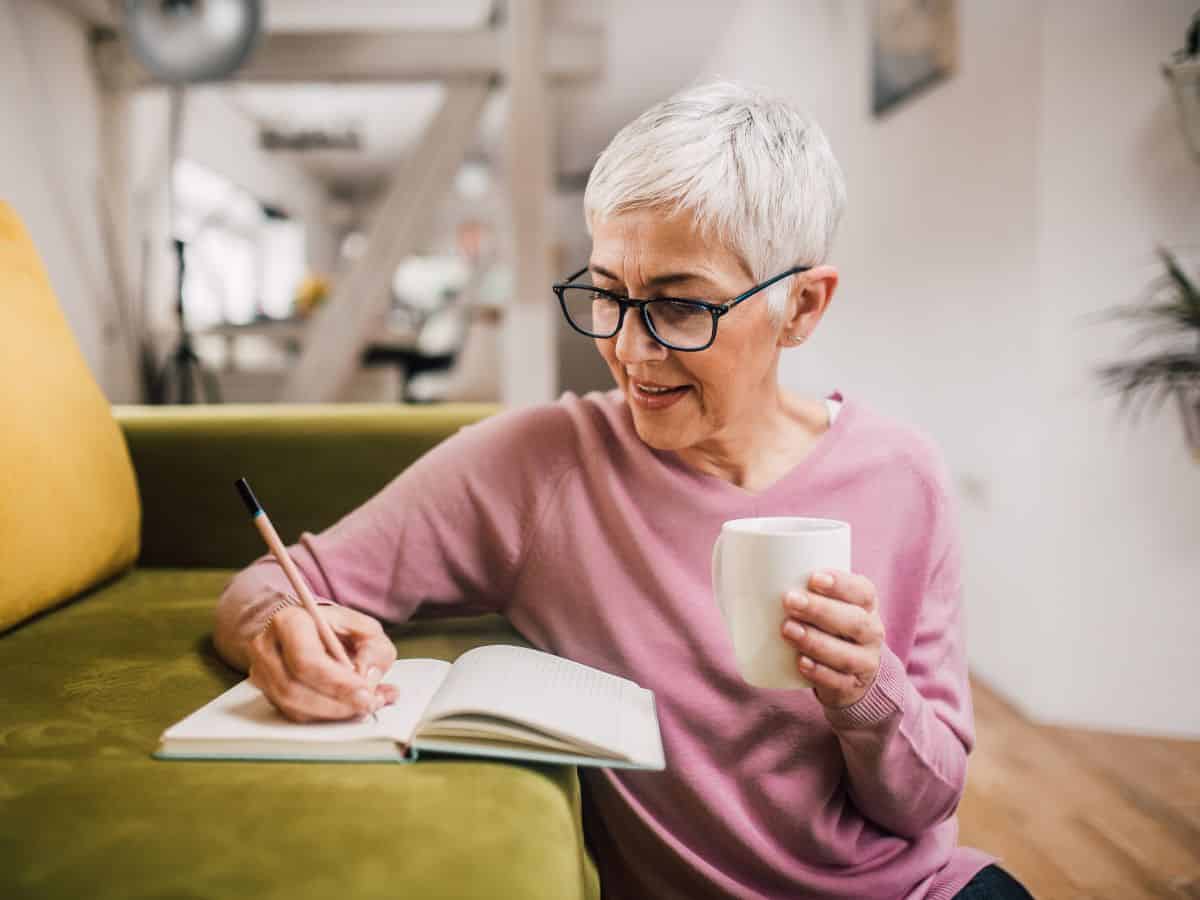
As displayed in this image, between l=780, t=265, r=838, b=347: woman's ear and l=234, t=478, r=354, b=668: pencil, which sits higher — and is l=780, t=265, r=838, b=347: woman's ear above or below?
above

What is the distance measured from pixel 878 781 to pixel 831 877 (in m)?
0.11

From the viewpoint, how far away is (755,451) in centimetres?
89

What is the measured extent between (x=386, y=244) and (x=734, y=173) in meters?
3.77

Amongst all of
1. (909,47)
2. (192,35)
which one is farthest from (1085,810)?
(192,35)

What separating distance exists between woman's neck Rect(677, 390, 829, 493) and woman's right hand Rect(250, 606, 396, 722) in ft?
1.24

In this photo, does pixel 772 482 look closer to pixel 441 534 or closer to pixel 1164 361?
pixel 441 534

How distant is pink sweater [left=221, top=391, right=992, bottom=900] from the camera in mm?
785

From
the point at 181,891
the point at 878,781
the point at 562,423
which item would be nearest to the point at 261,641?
the point at 181,891

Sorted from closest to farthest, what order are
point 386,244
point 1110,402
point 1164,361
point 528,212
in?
point 1164,361 → point 1110,402 → point 528,212 → point 386,244

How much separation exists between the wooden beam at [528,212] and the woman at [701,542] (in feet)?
10.1

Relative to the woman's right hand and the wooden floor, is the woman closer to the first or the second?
the woman's right hand

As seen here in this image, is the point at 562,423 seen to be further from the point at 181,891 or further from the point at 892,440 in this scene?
the point at 181,891

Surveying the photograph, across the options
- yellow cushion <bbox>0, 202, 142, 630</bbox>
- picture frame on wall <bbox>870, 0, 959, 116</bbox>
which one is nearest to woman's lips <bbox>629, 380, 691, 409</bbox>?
yellow cushion <bbox>0, 202, 142, 630</bbox>

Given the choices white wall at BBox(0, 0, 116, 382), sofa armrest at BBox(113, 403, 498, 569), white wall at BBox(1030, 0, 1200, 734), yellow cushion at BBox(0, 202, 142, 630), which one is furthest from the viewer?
white wall at BBox(0, 0, 116, 382)
